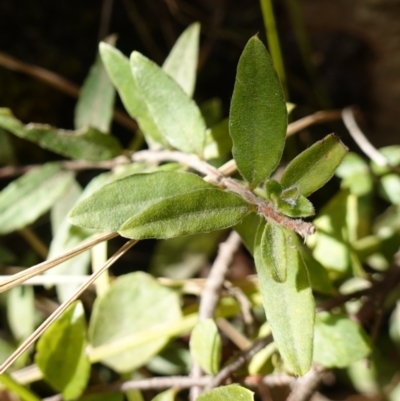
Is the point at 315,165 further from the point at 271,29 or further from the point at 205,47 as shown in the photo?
the point at 205,47

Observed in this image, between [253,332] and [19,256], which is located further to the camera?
[19,256]

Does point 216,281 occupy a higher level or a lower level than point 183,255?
higher

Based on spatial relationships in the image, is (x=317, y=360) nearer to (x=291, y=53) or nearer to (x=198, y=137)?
(x=198, y=137)

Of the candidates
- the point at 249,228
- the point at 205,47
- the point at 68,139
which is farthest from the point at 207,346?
the point at 205,47

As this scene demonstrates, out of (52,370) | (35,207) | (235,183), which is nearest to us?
(235,183)

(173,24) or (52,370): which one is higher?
(173,24)

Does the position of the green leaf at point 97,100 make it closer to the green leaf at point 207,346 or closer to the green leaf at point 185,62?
the green leaf at point 185,62

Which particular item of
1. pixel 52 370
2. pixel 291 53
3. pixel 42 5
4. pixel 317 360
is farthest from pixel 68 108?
pixel 317 360
